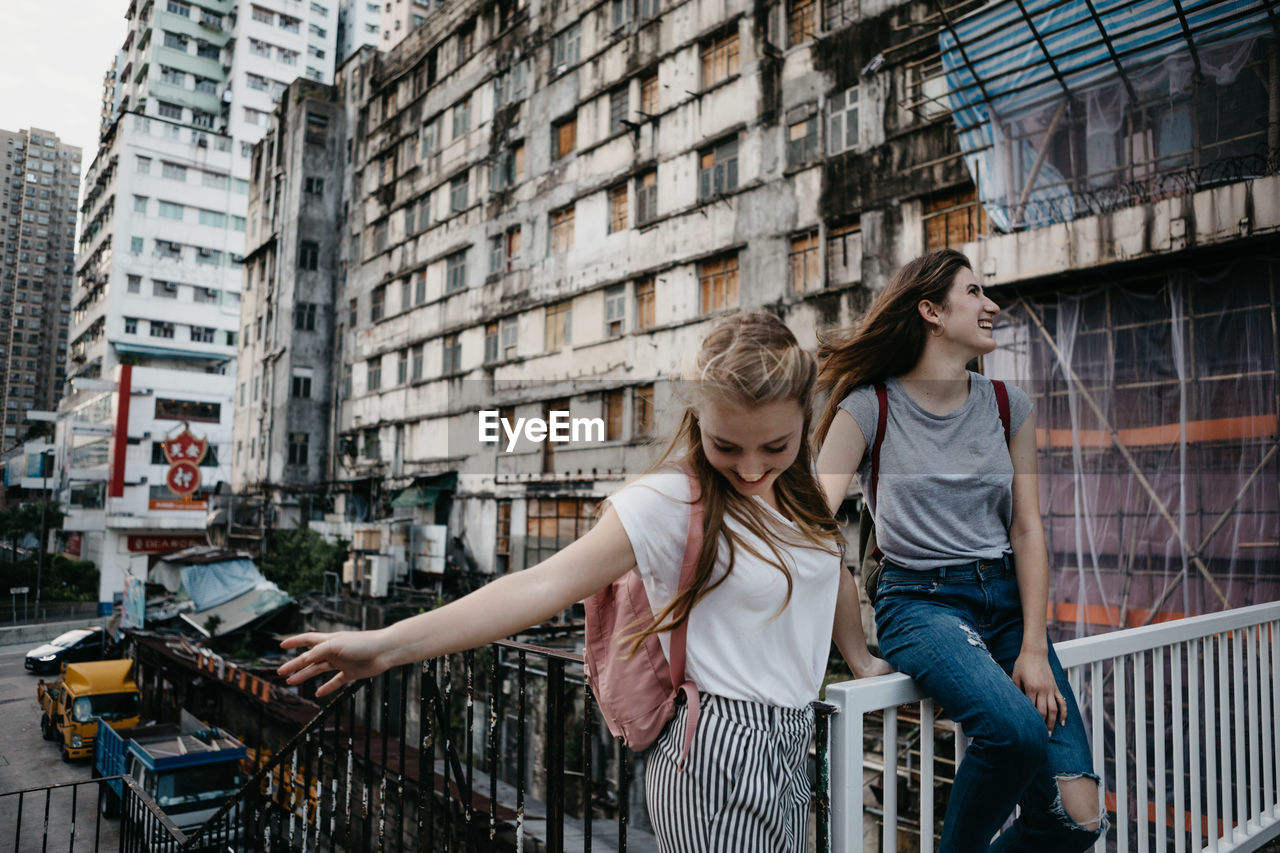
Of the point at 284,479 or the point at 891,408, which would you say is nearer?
the point at 891,408

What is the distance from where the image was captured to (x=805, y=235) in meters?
16.4

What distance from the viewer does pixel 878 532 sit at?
2.32 metres

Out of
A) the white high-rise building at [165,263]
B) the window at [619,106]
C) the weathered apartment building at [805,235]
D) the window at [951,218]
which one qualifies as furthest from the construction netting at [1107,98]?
the white high-rise building at [165,263]

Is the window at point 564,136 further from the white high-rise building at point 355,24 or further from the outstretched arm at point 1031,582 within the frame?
the white high-rise building at point 355,24

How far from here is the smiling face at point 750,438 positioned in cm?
154

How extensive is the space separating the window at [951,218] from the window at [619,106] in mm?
9332

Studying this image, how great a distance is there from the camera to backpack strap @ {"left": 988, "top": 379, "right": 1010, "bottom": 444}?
94.9 inches

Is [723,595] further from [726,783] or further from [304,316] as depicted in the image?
[304,316]

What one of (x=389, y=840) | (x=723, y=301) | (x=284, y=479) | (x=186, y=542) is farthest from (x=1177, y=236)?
(x=186, y=542)

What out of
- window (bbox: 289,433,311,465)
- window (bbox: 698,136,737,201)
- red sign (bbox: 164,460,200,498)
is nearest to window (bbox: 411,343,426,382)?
window (bbox: 289,433,311,465)

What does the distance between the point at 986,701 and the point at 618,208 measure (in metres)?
20.2

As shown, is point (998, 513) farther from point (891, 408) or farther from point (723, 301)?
point (723, 301)

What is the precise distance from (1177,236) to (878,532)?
32.9ft

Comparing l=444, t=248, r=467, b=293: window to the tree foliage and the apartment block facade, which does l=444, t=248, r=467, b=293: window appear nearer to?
the tree foliage
